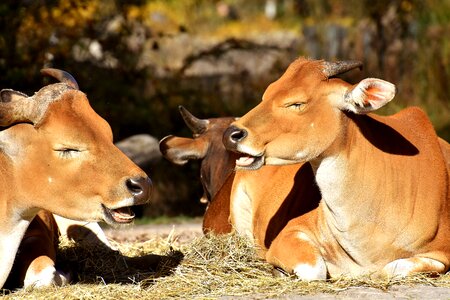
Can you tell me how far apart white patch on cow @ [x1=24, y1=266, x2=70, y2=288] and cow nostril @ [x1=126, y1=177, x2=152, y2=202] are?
1.04m

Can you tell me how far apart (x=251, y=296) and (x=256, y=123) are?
1.12 meters

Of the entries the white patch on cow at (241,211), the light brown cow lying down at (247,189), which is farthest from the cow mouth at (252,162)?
the white patch on cow at (241,211)

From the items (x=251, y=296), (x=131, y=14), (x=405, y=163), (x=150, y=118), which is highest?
(x=405, y=163)

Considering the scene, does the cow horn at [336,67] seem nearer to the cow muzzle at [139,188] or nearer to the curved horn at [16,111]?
the cow muzzle at [139,188]

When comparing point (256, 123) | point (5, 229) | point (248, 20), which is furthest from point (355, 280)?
point (248, 20)

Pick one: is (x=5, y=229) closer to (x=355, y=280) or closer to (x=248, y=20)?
(x=355, y=280)

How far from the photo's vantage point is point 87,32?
17.0m

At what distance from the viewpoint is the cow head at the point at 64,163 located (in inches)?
275

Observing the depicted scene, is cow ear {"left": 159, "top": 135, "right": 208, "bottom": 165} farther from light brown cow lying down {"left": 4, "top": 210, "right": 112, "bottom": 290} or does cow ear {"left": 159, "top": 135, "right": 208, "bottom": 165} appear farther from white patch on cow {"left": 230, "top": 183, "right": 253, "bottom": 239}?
light brown cow lying down {"left": 4, "top": 210, "right": 112, "bottom": 290}

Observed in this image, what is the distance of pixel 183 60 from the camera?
63.3 feet

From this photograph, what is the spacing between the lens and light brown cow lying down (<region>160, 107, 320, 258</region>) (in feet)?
28.3

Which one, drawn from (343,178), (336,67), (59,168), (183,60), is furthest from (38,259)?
(183,60)

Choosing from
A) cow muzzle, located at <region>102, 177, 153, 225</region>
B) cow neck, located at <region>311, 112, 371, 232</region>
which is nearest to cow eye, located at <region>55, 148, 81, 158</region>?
cow muzzle, located at <region>102, 177, 153, 225</region>

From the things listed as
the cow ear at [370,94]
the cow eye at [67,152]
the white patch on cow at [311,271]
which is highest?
the cow ear at [370,94]
